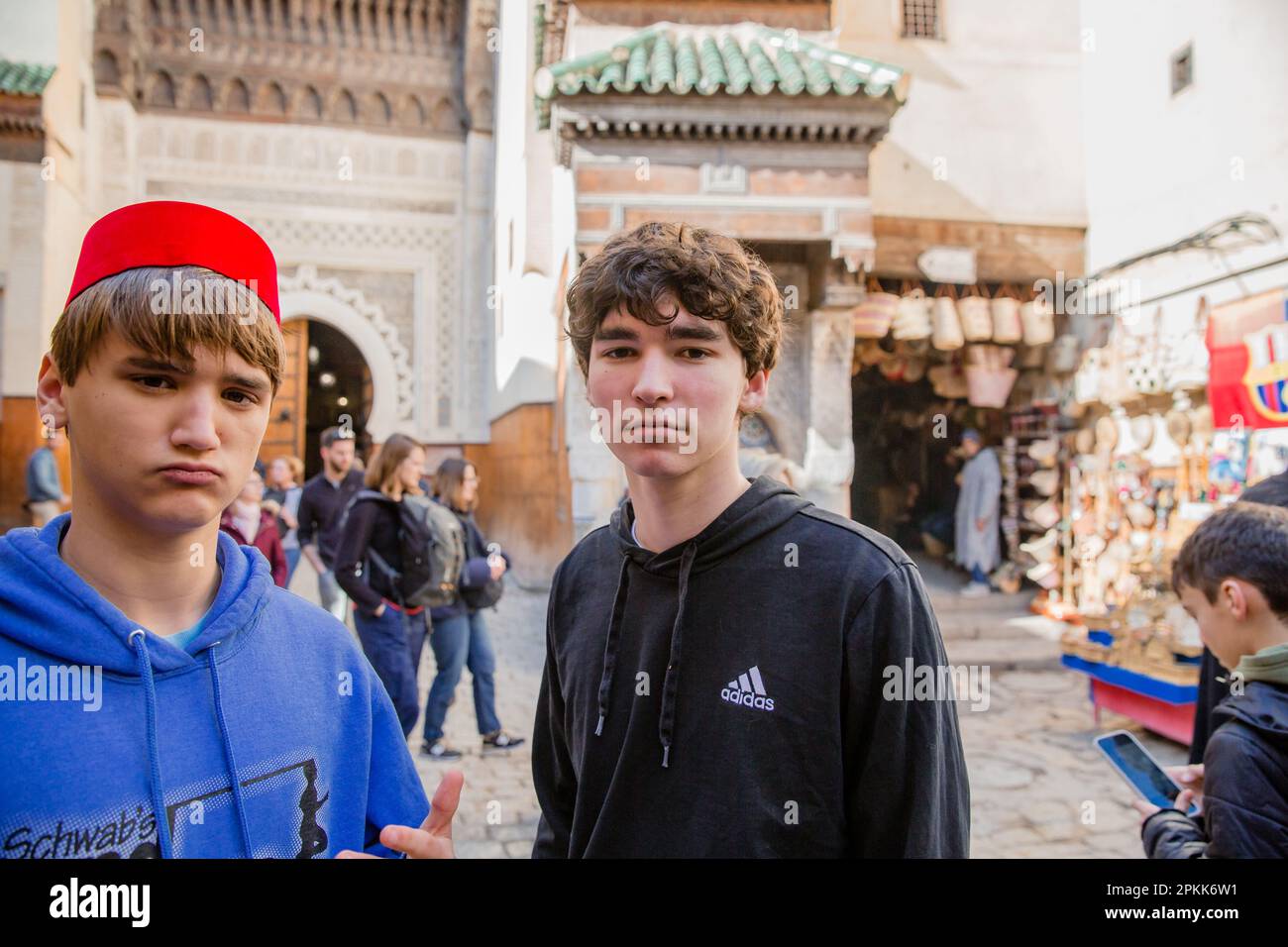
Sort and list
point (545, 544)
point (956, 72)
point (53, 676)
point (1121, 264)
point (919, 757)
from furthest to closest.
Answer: point (545, 544), point (956, 72), point (1121, 264), point (919, 757), point (53, 676)

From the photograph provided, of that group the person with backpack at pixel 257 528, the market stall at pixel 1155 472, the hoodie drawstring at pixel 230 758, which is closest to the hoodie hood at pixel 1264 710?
the hoodie drawstring at pixel 230 758

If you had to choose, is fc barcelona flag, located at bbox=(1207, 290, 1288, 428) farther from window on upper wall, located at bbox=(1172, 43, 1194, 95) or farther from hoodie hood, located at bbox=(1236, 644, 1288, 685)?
hoodie hood, located at bbox=(1236, 644, 1288, 685)

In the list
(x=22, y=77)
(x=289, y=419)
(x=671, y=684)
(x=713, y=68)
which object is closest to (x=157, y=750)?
(x=671, y=684)

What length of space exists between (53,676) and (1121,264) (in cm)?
700

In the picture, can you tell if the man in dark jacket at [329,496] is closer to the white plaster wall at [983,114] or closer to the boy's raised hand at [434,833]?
the boy's raised hand at [434,833]

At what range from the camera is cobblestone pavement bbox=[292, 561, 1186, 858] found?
2.96 m

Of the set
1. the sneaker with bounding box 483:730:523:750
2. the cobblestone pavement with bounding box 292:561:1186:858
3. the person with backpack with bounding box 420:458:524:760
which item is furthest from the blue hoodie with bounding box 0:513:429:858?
the sneaker with bounding box 483:730:523:750

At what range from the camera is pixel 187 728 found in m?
0.74

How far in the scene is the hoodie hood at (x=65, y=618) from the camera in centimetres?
70

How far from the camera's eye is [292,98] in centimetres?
802

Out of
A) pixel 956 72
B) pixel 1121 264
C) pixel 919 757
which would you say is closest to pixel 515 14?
pixel 956 72

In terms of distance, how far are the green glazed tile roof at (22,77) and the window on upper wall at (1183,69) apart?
24.9 feet

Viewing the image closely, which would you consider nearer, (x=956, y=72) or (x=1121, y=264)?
(x=1121, y=264)
